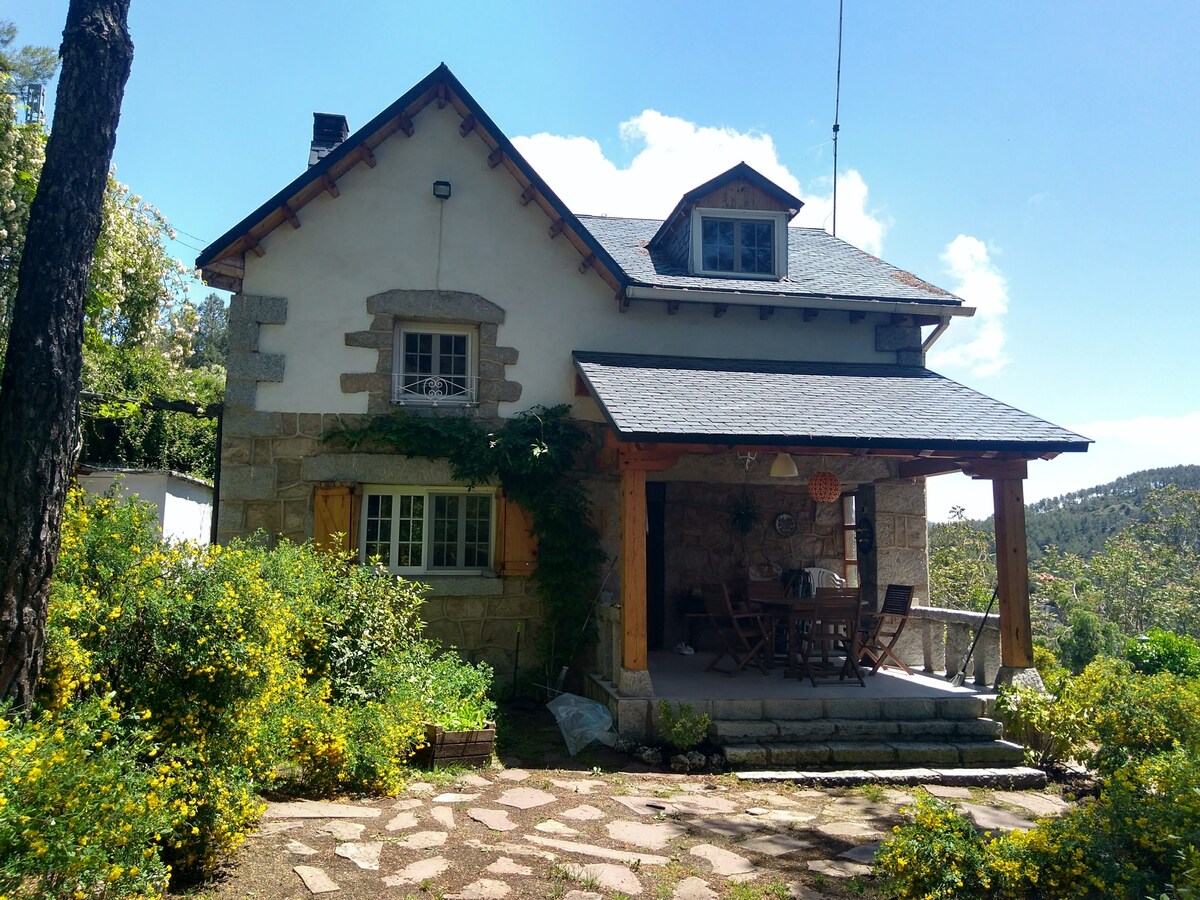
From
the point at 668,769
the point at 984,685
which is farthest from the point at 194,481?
the point at 984,685

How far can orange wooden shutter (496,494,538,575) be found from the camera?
30.8ft

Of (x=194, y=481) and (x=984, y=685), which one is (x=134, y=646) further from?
(x=194, y=481)

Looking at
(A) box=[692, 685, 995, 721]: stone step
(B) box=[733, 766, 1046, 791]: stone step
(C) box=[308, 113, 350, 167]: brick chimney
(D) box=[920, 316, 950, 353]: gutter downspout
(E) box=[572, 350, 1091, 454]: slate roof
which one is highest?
(C) box=[308, 113, 350, 167]: brick chimney

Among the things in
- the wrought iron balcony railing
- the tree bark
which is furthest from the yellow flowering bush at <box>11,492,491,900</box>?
the wrought iron balcony railing

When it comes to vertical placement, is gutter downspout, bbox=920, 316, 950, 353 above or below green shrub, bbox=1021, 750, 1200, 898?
above

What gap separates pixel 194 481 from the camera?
1599 centimetres

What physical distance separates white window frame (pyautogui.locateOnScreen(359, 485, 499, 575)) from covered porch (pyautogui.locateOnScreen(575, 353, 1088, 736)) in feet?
4.83

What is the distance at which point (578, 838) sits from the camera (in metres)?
5.03

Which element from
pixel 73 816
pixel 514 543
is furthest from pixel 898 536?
pixel 73 816

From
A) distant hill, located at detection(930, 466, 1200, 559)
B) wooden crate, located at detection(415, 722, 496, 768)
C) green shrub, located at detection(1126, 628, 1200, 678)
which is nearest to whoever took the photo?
wooden crate, located at detection(415, 722, 496, 768)

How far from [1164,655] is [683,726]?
8.63 metres

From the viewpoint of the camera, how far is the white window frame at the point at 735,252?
1128 centimetres

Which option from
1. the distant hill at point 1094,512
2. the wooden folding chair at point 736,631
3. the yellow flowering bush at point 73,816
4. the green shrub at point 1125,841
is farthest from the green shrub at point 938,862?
the distant hill at point 1094,512

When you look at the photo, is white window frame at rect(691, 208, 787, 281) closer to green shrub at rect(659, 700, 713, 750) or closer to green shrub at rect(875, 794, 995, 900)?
green shrub at rect(659, 700, 713, 750)
